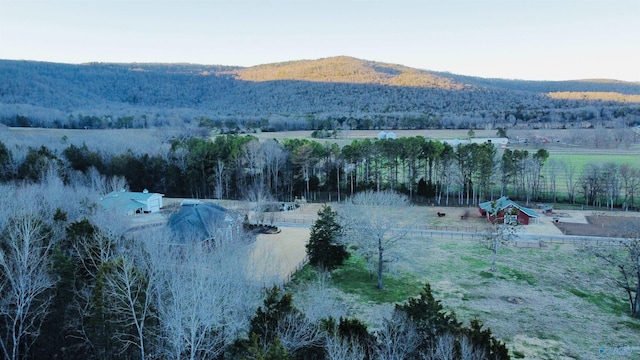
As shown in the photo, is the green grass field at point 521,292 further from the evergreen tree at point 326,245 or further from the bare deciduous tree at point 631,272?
the evergreen tree at point 326,245

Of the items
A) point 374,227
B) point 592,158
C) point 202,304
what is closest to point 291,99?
point 592,158

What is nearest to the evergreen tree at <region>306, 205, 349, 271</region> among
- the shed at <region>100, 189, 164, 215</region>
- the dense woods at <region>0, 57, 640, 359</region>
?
the dense woods at <region>0, 57, 640, 359</region>

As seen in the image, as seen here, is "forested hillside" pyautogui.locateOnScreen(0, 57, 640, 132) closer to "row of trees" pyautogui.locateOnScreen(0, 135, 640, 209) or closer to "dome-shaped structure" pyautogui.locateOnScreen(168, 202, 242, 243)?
"row of trees" pyautogui.locateOnScreen(0, 135, 640, 209)

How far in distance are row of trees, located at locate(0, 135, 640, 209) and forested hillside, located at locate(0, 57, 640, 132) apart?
37.4 meters

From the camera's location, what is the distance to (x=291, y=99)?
5034 inches

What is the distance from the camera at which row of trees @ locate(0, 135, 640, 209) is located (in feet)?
135

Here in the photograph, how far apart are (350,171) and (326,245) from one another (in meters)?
23.8

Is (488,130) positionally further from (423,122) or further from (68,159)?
(68,159)

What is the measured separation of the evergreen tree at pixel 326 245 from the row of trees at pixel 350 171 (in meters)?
16.8

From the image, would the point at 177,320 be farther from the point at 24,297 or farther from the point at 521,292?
the point at 521,292

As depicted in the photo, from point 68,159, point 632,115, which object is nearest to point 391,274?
point 68,159

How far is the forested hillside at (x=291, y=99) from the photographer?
8944 cm

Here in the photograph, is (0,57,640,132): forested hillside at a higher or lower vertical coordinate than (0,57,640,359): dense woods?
higher

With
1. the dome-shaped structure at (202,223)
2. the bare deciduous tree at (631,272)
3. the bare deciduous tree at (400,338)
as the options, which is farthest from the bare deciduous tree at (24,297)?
the bare deciduous tree at (631,272)
